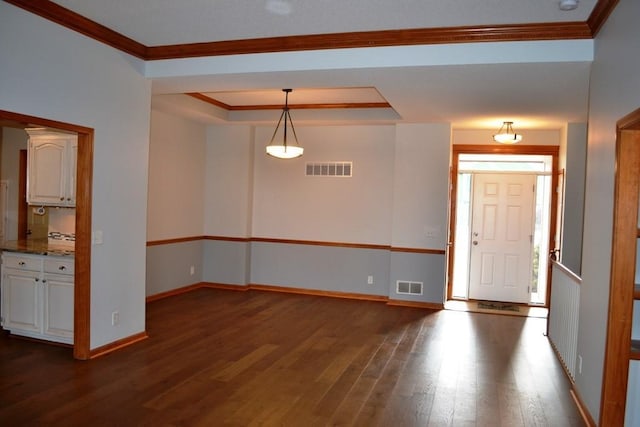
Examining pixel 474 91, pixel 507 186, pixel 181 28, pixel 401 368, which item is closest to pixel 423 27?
pixel 474 91

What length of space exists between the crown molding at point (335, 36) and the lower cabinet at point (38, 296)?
6.63ft

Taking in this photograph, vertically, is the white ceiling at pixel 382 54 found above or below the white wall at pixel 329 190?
above

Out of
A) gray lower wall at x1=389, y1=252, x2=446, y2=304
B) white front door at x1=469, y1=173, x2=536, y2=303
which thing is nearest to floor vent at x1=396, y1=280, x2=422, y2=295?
gray lower wall at x1=389, y1=252, x2=446, y2=304

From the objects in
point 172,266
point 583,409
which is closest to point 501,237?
point 583,409

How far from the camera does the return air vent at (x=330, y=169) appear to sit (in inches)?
289

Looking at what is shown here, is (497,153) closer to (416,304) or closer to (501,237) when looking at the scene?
(501,237)

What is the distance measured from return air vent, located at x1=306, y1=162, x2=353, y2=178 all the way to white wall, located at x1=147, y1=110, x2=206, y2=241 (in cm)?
177

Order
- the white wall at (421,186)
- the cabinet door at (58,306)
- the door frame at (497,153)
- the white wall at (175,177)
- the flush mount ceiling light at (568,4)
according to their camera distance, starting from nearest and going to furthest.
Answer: the flush mount ceiling light at (568,4), the cabinet door at (58,306), the white wall at (175,177), the white wall at (421,186), the door frame at (497,153)

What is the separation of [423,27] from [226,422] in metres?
3.17

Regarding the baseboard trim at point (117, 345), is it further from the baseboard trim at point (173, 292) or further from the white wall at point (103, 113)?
the baseboard trim at point (173, 292)

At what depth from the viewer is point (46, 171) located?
15.9ft

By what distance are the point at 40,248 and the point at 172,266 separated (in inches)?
98.6

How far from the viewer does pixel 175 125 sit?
7012mm

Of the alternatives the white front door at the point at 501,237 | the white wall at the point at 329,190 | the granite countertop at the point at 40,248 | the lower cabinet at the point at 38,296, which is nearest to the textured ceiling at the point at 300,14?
the granite countertop at the point at 40,248
